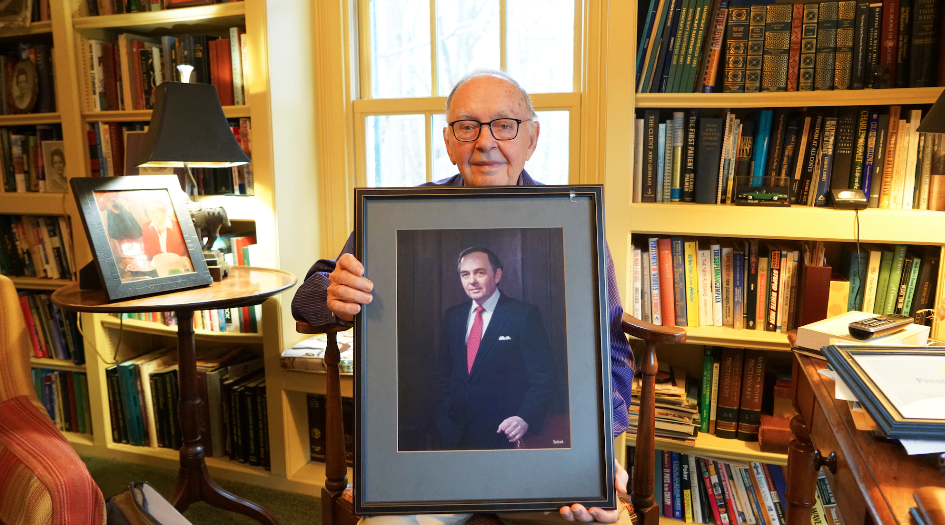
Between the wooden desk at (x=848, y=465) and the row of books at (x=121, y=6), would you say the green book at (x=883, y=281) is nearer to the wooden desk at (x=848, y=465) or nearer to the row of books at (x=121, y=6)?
the wooden desk at (x=848, y=465)

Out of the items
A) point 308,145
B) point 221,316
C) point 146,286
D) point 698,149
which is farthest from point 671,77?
point 221,316

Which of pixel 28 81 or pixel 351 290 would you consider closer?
pixel 351 290

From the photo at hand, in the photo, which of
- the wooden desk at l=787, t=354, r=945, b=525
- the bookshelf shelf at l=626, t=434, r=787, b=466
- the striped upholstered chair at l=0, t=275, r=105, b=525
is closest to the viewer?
the wooden desk at l=787, t=354, r=945, b=525

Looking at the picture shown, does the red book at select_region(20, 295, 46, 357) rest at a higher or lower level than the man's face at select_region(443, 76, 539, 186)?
lower

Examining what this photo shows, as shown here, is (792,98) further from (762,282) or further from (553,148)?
(553,148)

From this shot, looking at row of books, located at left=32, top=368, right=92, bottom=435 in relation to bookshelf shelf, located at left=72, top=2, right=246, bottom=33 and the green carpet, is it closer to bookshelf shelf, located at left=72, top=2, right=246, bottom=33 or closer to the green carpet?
the green carpet

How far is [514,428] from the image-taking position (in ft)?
3.01

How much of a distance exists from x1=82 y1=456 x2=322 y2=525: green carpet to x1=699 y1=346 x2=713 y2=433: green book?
4.46 ft

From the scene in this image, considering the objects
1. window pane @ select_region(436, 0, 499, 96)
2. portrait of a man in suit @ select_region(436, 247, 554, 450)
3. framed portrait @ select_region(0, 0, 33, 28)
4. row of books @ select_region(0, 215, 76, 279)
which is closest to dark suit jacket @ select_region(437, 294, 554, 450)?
portrait of a man in suit @ select_region(436, 247, 554, 450)

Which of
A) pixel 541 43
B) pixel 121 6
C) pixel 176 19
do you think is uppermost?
pixel 121 6

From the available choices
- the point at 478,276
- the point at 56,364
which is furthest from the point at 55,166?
the point at 478,276

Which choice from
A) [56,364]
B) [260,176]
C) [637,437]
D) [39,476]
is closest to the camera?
[39,476]

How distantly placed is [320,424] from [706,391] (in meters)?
1.42

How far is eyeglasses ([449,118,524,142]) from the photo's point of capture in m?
1.31
